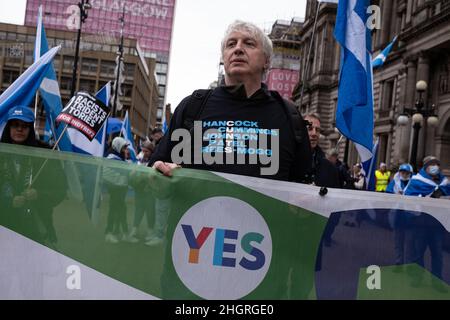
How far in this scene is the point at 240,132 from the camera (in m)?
2.56

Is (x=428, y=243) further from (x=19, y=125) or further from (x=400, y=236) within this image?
(x=19, y=125)

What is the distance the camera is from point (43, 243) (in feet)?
8.20

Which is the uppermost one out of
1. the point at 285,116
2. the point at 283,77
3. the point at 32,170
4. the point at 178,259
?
the point at 283,77

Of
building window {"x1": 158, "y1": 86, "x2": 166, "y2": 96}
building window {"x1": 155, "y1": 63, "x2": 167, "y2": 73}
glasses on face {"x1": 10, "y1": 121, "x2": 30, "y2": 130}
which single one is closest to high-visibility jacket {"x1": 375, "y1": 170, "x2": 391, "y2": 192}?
glasses on face {"x1": 10, "y1": 121, "x2": 30, "y2": 130}

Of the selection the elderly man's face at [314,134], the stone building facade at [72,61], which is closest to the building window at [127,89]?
the stone building facade at [72,61]

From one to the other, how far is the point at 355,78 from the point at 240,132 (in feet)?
9.63

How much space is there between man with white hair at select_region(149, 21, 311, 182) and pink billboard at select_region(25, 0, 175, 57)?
10740 cm

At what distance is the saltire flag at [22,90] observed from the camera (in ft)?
13.9

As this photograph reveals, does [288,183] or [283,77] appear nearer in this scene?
[288,183]

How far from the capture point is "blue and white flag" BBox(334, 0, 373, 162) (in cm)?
502

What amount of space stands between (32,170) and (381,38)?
3891 cm
